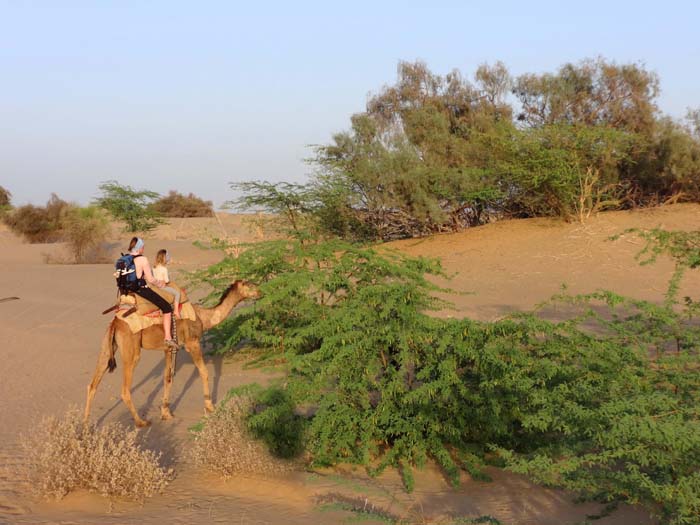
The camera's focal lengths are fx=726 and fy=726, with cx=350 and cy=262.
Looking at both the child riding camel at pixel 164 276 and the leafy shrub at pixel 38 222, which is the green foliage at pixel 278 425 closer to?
the child riding camel at pixel 164 276

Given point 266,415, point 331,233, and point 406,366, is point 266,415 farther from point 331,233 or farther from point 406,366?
point 331,233

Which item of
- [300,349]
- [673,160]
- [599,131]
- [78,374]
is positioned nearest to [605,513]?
[300,349]

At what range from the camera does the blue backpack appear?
29.7 ft

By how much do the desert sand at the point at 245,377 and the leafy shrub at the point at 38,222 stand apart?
47.8 ft

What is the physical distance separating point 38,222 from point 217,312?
3743cm

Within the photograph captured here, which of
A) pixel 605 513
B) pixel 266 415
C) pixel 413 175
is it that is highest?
pixel 413 175

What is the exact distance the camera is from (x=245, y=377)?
11.6 m

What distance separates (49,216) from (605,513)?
4317cm

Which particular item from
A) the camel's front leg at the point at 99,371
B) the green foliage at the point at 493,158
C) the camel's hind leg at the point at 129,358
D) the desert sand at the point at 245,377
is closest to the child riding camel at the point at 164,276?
the camel's hind leg at the point at 129,358

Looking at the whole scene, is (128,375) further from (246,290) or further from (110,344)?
(246,290)

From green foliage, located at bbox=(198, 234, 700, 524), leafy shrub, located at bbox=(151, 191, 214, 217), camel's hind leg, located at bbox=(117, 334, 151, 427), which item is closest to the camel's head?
camel's hind leg, located at bbox=(117, 334, 151, 427)

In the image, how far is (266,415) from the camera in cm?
741

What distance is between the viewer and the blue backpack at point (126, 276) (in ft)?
29.7

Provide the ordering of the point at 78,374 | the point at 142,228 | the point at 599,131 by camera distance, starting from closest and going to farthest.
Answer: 1. the point at 78,374
2. the point at 599,131
3. the point at 142,228
